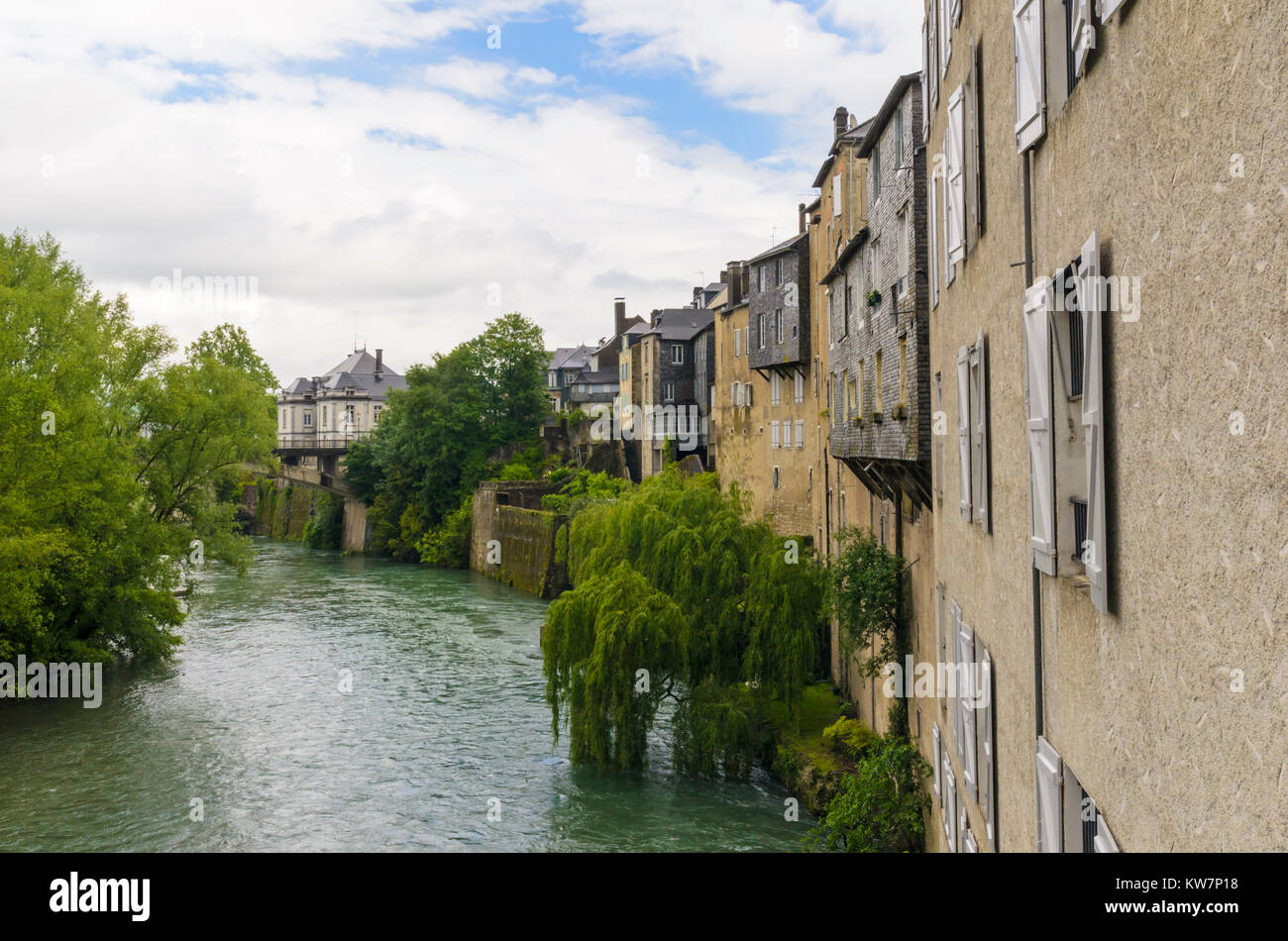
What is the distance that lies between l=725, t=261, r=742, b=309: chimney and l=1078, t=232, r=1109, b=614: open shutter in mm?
37732

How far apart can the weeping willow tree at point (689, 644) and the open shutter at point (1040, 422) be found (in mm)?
15717

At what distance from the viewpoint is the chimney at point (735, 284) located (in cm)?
4266

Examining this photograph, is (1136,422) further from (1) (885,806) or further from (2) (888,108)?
(2) (888,108)

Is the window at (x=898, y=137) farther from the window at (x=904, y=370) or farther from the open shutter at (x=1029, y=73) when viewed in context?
the open shutter at (x=1029, y=73)

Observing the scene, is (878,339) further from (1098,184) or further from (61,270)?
(61,270)

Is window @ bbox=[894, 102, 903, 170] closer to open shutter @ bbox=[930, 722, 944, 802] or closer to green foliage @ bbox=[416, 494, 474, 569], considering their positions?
open shutter @ bbox=[930, 722, 944, 802]

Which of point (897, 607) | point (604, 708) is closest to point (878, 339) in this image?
point (897, 607)

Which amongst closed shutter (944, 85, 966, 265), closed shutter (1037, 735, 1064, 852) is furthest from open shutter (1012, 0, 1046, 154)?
closed shutter (1037, 735, 1064, 852)

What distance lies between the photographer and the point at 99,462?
89.3 feet

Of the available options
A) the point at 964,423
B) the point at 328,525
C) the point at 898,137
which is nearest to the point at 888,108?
the point at 898,137

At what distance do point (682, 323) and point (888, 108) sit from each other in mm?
43432

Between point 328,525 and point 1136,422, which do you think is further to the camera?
point 328,525
